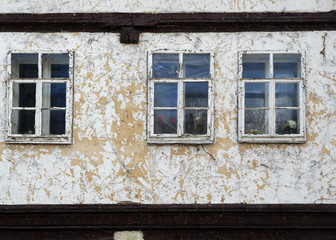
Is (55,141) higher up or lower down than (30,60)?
lower down

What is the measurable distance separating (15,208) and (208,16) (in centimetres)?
374

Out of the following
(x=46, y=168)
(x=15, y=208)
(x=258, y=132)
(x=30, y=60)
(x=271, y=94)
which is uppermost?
(x=30, y=60)

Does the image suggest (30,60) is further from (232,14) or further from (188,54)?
(232,14)

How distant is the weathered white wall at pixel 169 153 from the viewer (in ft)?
24.4

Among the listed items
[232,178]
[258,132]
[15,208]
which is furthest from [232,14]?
[15,208]

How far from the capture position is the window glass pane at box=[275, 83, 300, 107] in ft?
24.9

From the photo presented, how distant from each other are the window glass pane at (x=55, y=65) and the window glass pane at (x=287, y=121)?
9.89 ft

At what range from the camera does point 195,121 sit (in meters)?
7.55

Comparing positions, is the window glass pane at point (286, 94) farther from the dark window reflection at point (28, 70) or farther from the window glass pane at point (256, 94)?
the dark window reflection at point (28, 70)

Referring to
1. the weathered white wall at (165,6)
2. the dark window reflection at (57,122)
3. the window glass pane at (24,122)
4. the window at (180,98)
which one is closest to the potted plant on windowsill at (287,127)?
the window at (180,98)

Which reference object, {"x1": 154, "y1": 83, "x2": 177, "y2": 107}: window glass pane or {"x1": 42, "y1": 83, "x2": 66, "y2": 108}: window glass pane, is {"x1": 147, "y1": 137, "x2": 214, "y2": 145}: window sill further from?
{"x1": 42, "y1": 83, "x2": 66, "y2": 108}: window glass pane

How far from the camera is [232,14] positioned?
25.0 ft

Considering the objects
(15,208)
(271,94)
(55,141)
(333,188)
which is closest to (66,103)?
(55,141)

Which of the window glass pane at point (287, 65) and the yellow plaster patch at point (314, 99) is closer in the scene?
the yellow plaster patch at point (314, 99)
